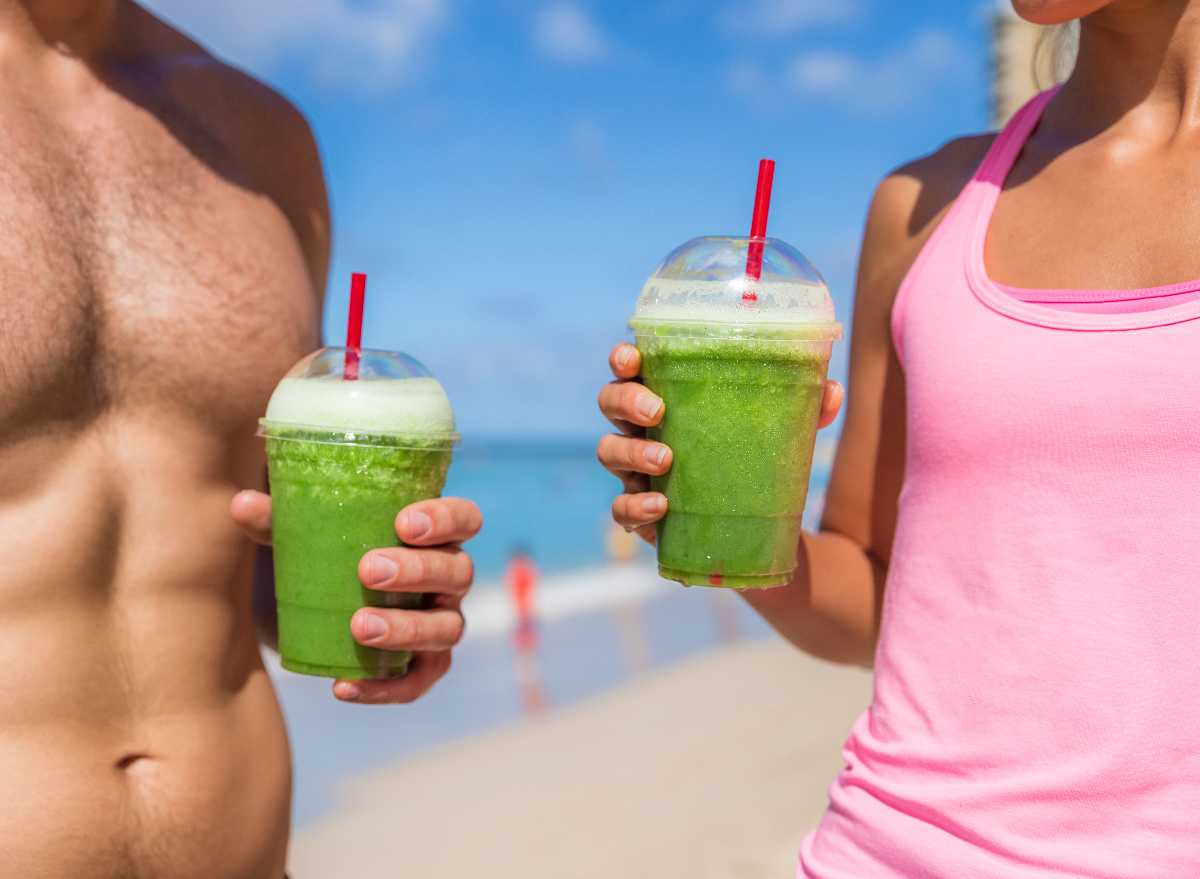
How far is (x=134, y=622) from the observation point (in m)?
1.63

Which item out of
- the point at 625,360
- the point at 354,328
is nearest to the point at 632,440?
the point at 625,360

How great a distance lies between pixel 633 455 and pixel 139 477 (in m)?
0.86

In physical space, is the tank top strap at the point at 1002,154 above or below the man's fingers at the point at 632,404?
above

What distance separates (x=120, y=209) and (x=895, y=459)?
1.44m

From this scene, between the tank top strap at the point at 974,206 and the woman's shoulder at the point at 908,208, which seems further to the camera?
the woman's shoulder at the point at 908,208

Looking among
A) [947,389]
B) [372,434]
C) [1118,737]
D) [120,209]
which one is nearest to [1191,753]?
[1118,737]

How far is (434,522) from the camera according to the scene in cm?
152

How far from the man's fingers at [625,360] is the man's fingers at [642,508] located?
0.19 m

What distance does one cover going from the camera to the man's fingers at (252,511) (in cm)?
167

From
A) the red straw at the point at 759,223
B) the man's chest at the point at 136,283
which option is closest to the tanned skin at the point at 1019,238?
the red straw at the point at 759,223

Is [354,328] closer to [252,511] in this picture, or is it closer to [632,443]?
[252,511]

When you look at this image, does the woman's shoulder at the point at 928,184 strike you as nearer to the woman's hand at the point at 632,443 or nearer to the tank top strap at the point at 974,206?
the tank top strap at the point at 974,206

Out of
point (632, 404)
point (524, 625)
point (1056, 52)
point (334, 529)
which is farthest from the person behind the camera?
point (524, 625)

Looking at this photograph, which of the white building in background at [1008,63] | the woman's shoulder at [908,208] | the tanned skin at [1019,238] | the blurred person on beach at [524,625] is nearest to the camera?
the tanned skin at [1019,238]
